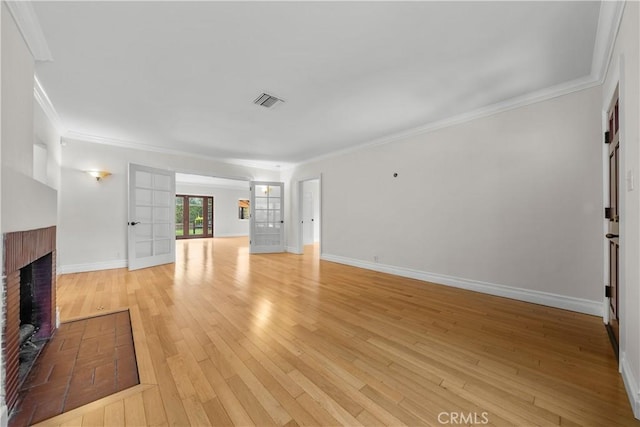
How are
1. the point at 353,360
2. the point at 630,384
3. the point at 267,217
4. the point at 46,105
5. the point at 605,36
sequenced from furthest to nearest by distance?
the point at 267,217 → the point at 46,105 → the point at 605,36 → the point at 353,360 → the point at 630,384

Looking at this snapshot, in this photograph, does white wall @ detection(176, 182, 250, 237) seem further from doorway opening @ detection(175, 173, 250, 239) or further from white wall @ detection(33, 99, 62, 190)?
white wall @ detection(33, 99, 62, 190)

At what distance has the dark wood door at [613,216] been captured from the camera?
6.89 ft

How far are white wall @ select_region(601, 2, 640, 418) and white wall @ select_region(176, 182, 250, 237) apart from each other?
40.3ft

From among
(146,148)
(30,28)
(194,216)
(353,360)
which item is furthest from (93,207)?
(194,216)

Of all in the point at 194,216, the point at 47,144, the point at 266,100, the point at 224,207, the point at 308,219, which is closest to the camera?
the point at 266,100

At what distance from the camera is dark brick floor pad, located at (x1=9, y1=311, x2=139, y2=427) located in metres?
1.42

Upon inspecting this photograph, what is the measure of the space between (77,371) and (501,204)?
4.52 m

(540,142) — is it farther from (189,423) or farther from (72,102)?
(72,102)

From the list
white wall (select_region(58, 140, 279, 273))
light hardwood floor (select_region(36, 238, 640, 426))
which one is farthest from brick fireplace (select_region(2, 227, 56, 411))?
white wall (select_region(58, 140, 279, 273))

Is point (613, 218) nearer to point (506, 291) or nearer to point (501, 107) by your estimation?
point (506, 291)

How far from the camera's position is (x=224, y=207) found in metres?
12.1

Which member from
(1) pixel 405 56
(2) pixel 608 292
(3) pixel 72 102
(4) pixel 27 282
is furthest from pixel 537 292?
(3) pixel 72 102

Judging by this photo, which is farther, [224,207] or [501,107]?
[224,207]

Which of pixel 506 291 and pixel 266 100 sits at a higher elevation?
pixel 266 100
